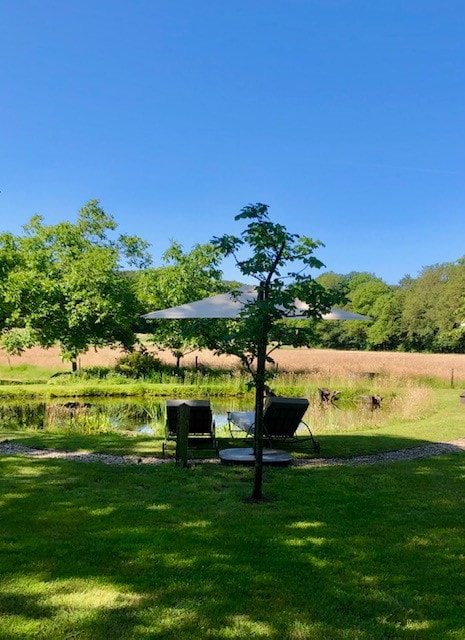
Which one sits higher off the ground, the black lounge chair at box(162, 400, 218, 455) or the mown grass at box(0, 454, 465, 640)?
the black lounge chair at box(162, 400, 218, 455)

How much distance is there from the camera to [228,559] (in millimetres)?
3578

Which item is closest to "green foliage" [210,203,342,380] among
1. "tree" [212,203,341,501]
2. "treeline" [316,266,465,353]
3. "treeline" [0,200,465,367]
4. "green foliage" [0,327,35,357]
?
"tree" [212,203,341,501]

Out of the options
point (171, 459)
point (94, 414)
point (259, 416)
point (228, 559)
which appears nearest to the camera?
point (228, 559)

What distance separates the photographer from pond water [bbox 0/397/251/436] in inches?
440

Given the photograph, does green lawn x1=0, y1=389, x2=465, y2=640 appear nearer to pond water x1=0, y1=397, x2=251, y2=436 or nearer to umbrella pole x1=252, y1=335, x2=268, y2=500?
umbrella pole x1=252, y1=335, x2=268, y2=500

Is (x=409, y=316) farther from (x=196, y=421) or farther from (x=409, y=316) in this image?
(x=196, y=421)

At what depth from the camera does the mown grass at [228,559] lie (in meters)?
2.74

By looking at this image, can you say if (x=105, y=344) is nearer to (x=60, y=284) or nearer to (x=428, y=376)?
(x=60, y=284)

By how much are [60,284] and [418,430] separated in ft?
52.7

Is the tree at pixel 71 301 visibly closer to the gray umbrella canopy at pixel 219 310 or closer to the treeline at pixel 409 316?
the gray umbrella canopy at pixel 219 310

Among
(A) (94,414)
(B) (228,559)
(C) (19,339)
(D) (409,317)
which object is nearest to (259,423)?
(B) (228,559)

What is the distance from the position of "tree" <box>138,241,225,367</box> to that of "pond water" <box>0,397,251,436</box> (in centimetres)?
662

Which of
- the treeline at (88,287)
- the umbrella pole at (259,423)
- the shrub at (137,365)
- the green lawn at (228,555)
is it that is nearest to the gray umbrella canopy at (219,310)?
the umbrella pole at (259,423)

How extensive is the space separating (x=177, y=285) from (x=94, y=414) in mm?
11431
